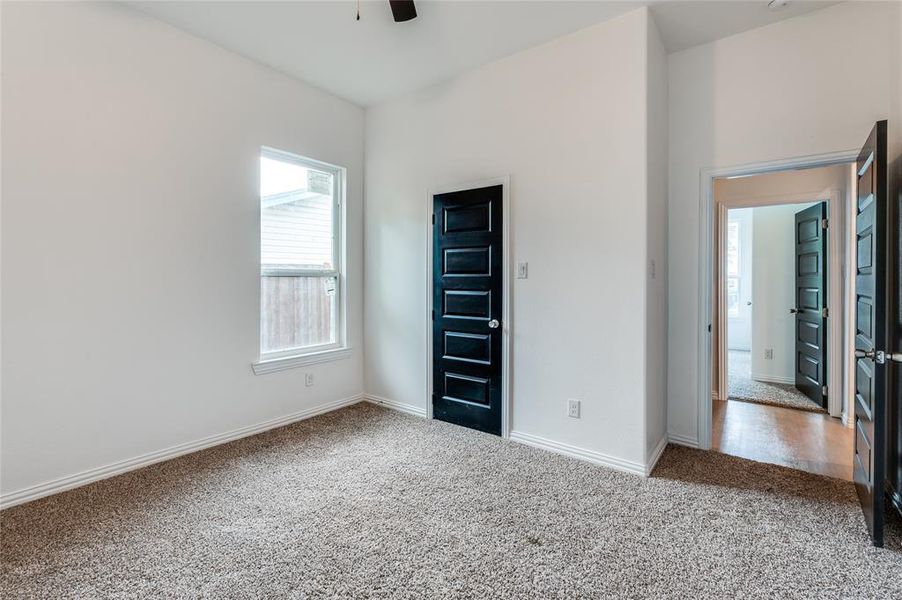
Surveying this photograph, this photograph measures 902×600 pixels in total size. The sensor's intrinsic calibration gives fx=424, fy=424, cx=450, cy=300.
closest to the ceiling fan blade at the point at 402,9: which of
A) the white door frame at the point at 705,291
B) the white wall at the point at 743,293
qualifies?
the white door frame at the point at 705,291

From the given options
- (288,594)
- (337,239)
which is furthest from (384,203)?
(288,594)

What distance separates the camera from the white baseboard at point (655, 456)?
2.62 meters

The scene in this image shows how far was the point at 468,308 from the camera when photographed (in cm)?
341

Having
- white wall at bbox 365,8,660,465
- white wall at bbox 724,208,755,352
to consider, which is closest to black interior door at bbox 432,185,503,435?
white wall at bbox 365,8,660,465

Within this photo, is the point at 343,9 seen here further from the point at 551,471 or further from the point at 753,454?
the point at 753,454

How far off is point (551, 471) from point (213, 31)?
3640mm

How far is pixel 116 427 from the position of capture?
2602 millimetres

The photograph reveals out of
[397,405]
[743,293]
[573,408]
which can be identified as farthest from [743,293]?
[397,405]

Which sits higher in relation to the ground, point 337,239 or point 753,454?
point 337,239

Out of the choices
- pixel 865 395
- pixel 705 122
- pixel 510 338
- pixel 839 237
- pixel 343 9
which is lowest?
pixel 865 395

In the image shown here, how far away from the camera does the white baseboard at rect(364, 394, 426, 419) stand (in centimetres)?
374

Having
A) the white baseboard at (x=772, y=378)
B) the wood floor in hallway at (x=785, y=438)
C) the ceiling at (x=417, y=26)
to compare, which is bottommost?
the wood floor in hallway at (x=785, y=438)

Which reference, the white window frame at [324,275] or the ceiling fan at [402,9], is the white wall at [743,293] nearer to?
the white window frame at [324,275]

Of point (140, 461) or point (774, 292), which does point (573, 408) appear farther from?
→ point (774, 292)
